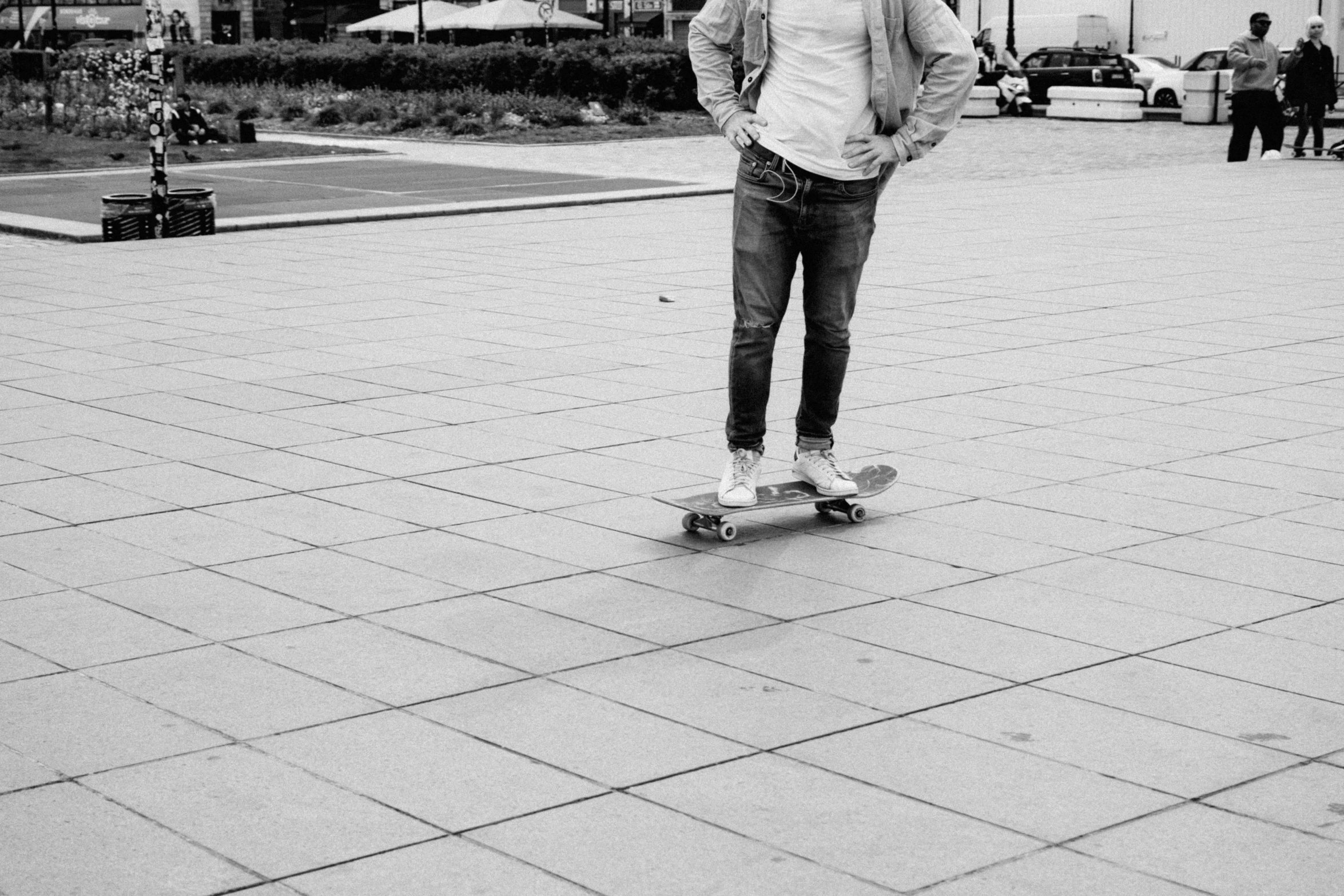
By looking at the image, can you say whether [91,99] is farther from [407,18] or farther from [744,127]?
[744,127]

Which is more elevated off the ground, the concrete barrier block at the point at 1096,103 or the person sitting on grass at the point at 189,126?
the concrete barrier block at the point at 1096,103

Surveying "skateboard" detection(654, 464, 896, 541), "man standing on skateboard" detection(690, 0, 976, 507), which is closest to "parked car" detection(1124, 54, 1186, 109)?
"skateboard" detection(654, 464, 896, 541)

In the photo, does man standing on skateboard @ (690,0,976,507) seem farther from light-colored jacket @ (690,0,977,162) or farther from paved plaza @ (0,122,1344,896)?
paved plaza @ (0,122,1344,896)

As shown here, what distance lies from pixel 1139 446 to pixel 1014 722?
10.6 feet

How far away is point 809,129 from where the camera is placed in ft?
18.7

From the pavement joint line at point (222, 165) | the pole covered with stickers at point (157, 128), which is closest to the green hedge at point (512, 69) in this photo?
the pavement joint line at point (222, 165)

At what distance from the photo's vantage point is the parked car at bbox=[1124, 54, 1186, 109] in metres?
42.9

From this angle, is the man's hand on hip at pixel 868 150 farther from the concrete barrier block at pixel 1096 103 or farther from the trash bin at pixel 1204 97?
the concrete barrier block at pixel 1096 103

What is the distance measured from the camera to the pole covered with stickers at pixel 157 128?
15.2m

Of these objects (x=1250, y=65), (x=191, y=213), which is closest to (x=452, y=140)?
(x=1250, y=65)

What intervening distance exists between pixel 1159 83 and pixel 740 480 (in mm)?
40118

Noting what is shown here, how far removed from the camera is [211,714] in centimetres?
428

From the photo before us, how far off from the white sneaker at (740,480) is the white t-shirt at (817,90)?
97cm

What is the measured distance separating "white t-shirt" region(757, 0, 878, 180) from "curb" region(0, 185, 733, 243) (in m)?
11.2
